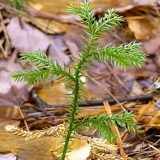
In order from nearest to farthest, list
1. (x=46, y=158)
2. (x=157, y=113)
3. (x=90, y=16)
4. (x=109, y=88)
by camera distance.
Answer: (x=90, y=16) → (x=46, y=158) → (x=157, y=113) → (x=109, y=88)

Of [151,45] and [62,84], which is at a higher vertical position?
[151,45]

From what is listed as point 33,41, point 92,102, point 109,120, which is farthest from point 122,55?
point 33,41

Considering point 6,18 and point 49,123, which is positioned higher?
point 6,18

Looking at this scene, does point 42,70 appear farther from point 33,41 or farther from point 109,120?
point 33,41

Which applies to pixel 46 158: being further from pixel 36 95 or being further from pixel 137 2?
pixel 137 2

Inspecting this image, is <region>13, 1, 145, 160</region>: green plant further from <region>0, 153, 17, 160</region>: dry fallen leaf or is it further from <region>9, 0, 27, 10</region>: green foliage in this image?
<region>9, 0, 27, 10</region>: green foliage

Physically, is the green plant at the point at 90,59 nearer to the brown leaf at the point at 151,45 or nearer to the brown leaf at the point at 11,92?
the brown leaf at the point at 11,92

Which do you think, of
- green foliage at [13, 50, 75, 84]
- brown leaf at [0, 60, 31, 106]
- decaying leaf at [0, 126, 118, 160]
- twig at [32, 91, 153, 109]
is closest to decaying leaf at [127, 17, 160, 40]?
twig at [32, 91, 153, 109]

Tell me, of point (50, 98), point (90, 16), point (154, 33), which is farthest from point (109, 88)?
point (90, 16)
